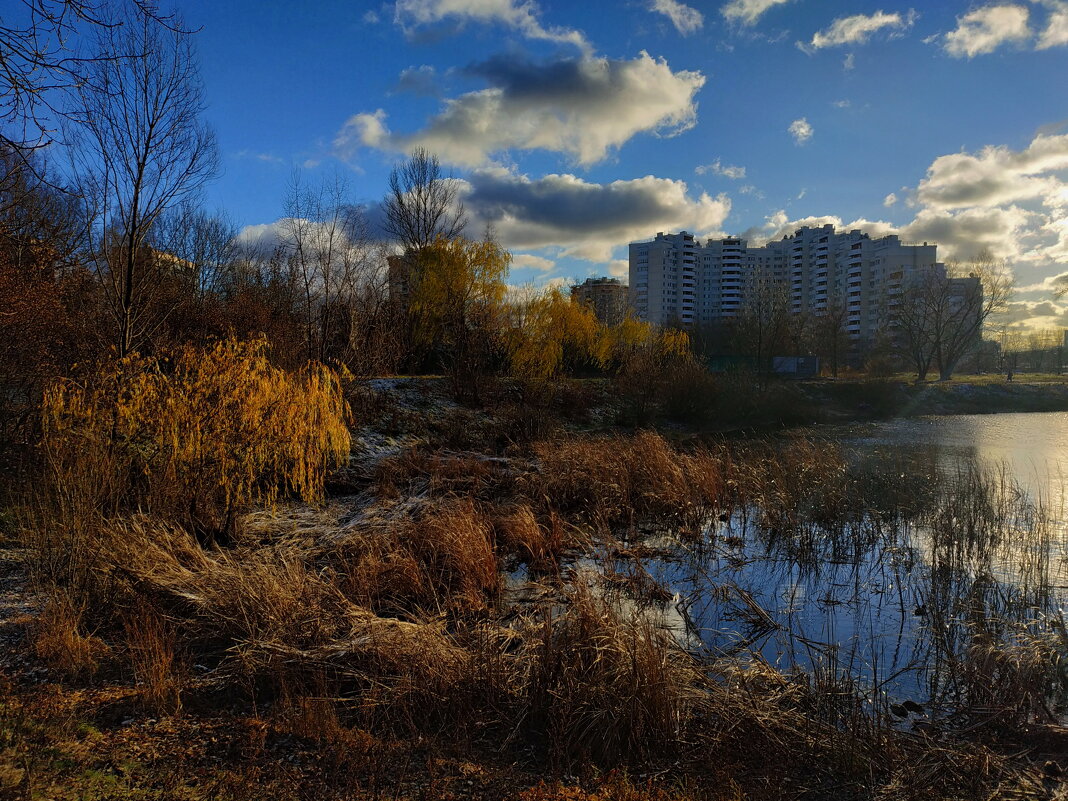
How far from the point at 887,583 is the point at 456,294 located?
16.8m

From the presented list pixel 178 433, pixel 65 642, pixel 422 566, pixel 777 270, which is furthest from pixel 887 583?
pixel 777 270

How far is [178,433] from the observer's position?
5.91 m

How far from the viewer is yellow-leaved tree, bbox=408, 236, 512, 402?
20.0 metres

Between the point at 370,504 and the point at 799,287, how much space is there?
101m

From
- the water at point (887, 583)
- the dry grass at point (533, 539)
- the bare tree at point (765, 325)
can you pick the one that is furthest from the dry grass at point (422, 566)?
the bare tree at point (765, 325)

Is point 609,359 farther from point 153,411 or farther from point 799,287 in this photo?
point 799,287

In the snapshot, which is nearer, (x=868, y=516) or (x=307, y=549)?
(x=307, y=549)

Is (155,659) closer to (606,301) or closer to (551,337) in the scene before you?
(551,337)

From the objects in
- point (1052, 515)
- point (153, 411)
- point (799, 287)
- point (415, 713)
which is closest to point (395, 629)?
point (415, 713)

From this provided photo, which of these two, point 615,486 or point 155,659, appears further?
point 615,486

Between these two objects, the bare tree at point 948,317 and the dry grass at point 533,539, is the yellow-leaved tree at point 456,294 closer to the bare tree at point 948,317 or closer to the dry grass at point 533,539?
the dry grass at point 533,539

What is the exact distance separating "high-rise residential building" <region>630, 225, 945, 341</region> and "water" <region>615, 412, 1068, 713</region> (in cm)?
7663

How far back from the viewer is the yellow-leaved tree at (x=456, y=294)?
19953 millimetres

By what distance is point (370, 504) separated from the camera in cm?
842
